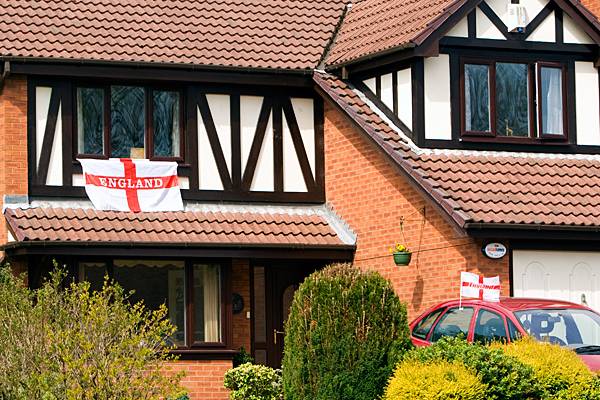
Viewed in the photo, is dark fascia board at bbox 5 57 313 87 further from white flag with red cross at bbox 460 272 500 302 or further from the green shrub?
Answer: the green shrub

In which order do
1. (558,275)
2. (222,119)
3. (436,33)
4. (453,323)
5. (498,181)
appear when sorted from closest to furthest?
(453,323) < (558,275) < (498,181) < (436,33) < (222,119)

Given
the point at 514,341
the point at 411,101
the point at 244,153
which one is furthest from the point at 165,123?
the point at 514,341

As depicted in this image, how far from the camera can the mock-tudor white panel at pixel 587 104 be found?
2628 cm

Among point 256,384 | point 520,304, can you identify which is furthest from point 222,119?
point 520,304

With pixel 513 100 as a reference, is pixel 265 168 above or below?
below

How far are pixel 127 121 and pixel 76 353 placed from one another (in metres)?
10.1

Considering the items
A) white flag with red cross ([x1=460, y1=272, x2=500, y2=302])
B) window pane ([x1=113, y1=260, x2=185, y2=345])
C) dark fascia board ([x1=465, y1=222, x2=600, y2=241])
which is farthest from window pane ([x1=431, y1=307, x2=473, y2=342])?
window pane ([x1=113, y1=260, x2=185, y2=345])

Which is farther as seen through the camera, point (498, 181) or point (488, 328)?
point (498, 181)

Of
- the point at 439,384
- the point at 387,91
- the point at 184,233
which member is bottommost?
the point at 439,384

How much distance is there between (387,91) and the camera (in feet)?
86.3

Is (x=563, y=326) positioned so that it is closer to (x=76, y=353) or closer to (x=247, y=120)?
(x=76, y=353)

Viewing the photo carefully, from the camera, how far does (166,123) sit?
27031 mm

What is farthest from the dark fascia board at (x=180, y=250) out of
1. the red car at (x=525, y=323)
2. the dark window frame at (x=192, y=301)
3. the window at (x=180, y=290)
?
the red car at (x=525, y=323)

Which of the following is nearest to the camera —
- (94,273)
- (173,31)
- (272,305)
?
(94,273)
